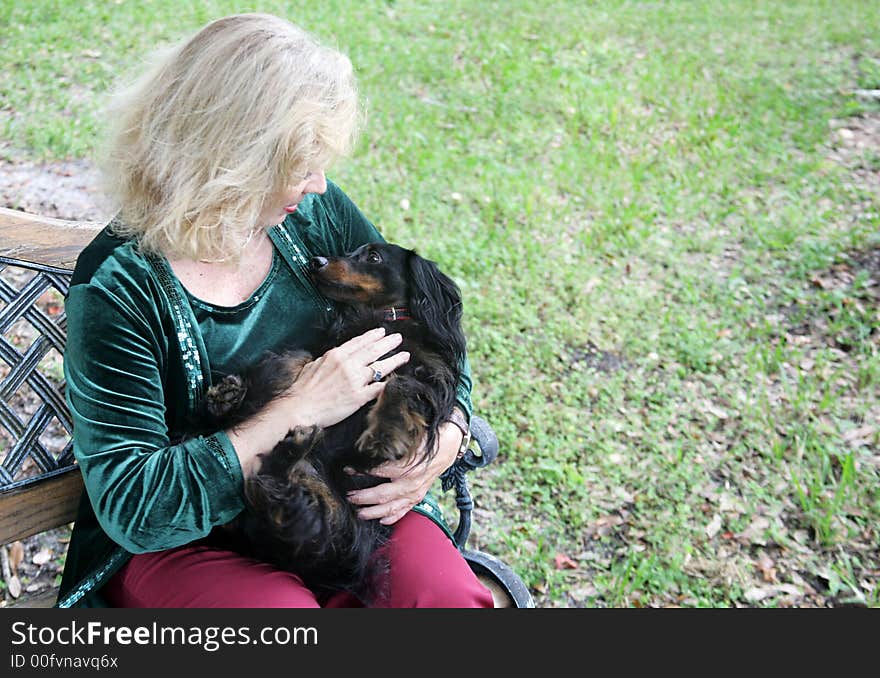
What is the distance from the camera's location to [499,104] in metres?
5.92

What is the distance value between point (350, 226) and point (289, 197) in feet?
1.27

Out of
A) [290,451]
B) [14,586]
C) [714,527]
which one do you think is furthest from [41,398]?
[714,527]

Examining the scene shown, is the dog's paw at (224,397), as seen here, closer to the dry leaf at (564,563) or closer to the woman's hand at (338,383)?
the woman's hand at (338,383)

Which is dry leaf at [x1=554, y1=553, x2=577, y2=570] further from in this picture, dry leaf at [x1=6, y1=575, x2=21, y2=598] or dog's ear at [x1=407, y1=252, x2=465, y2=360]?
dry leaf at [x1=6, y1=575, x2=21, y2=598]

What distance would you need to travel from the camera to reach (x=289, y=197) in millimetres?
1854

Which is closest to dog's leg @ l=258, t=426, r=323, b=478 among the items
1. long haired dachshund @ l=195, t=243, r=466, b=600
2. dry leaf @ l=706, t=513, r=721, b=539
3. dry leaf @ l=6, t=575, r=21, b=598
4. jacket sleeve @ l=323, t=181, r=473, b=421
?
long haired dachshund @ l=195, t=243, r=466, b=600

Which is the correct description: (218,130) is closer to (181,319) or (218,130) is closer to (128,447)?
(181,319)

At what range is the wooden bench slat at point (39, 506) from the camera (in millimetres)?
1802

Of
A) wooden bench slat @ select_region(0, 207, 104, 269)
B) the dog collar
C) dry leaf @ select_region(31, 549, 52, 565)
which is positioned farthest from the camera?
dry leaf @ select_region(31, 549, 52, 565)

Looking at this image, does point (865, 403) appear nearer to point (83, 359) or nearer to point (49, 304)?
point (83, 359)

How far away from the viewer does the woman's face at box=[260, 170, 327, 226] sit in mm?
1841

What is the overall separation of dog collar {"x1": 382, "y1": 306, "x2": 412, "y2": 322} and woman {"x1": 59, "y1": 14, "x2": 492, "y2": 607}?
205 millimetres

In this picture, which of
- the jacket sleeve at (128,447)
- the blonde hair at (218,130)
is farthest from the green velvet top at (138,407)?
the blonde hair at (218,130)

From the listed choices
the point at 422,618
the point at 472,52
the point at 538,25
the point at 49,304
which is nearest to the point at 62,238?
the point at 422,618
